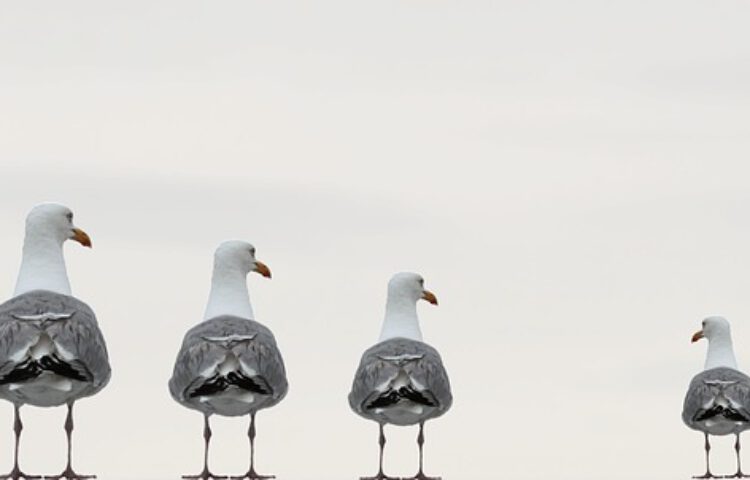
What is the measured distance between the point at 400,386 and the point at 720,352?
37.7ft

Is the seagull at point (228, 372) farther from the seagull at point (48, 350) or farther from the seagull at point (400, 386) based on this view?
the seagull at point (400, 386)

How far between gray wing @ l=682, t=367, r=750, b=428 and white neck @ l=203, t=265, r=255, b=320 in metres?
11.0

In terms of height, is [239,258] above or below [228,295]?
above

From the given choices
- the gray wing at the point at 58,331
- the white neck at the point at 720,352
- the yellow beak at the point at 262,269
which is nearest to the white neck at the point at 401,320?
the yellow beak at the point at 262,269

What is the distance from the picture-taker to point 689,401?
49656mm

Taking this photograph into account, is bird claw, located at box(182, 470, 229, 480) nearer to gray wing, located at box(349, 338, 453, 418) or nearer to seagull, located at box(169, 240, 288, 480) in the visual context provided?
seagull, located at box(169, 240, 288, 480)

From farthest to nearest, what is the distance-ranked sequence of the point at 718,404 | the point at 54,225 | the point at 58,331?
the point at 718,404
the point at 54,225
the point at 58,331

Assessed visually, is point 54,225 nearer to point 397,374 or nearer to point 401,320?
point 397,374

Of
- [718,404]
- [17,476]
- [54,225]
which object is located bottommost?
[17,476]

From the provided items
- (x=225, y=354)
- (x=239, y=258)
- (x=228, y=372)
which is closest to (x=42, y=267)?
(x=225, y=354)

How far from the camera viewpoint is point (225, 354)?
41.2m

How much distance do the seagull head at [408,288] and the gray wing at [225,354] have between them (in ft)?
14.6

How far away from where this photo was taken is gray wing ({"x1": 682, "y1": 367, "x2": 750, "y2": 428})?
48.9 meters

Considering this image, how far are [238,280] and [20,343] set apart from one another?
225 inches
